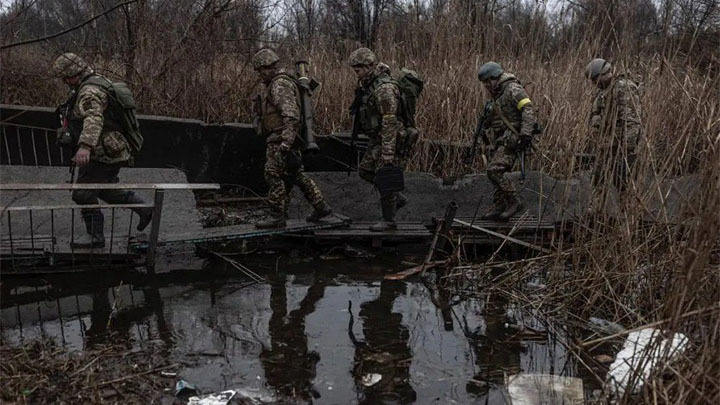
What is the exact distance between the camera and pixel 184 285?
5.59 metres

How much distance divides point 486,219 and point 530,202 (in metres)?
0.80

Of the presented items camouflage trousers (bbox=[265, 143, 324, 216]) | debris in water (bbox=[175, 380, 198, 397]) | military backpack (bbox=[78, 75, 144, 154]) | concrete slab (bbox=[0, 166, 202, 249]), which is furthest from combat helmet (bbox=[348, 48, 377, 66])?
debris in water (bbox=[175, 380, 198, 397])

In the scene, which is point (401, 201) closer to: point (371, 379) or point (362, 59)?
point (362, 59)

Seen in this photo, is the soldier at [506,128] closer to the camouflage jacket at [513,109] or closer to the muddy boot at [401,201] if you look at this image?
the camouflage jacket at [513,109]

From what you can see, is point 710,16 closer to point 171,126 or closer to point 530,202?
point 530,202

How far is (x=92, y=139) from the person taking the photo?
18.2 ft

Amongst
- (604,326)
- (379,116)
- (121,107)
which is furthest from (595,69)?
(121,107)

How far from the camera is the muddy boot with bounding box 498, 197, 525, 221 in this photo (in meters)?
6.83

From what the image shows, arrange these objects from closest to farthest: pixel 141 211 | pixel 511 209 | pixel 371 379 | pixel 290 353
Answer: pixel 371 379 → pixel 290 353 → pixel 141 211 → pixel 511 209

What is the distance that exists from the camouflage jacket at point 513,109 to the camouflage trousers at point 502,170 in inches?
4.7

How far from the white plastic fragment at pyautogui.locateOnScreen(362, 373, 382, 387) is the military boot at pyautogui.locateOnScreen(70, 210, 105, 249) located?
9.05ft

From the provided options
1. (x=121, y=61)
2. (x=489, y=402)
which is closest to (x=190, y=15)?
(x=121, y=61)

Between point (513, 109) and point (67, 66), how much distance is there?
13.4ft

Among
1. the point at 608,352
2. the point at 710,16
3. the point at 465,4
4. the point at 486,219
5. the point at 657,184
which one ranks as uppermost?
the point at 465,4
